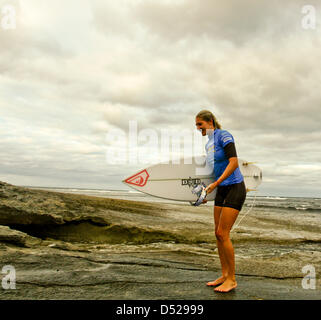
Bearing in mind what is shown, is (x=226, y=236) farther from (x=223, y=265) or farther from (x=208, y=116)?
(x=208, y=116)

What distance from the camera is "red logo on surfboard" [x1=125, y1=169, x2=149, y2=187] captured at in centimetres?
532

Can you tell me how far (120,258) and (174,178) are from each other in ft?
6.45

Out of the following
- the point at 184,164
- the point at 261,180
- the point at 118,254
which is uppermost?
the point at 184,164

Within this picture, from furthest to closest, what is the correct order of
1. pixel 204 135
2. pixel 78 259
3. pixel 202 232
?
pixel 202 232
pixel 78 259
pixel 204 135

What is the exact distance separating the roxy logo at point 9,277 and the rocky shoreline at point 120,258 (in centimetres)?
6

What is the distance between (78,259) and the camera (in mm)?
3848

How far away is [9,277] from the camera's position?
2902 mm

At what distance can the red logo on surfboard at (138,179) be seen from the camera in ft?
17.5

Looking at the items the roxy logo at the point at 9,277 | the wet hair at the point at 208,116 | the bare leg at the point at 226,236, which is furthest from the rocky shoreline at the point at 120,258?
the wet hair at the point at 208,116

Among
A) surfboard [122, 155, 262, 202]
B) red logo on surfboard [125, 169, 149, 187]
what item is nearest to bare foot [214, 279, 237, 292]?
surfboard [122, 155, 262, 202]

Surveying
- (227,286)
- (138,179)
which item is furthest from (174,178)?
(227,286)
